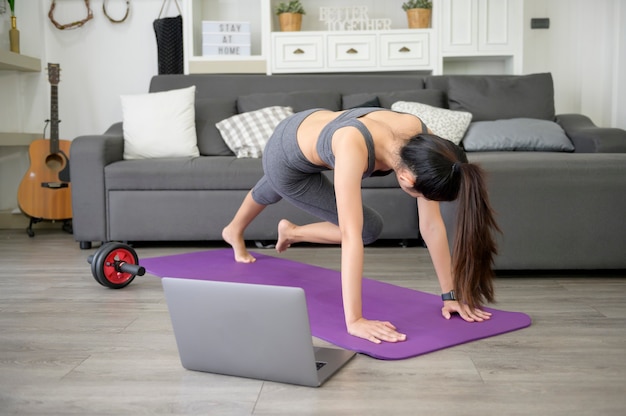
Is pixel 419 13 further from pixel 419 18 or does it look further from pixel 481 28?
pixel 481 28

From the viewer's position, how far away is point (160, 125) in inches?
156

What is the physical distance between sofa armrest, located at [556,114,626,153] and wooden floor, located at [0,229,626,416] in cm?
120

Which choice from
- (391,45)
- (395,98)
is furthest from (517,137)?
(391,45)

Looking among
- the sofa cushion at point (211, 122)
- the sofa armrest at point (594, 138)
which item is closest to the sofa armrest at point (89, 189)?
the sofa cushion at point (211, 122)

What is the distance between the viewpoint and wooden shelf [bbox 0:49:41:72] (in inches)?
170

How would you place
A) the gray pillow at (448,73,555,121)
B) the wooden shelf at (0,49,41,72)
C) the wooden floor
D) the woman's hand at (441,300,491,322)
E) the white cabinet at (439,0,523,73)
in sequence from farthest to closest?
1. the white cabinet at (439,0,523,73)
2. the wooden shelf at (0,49,41,72)
3. the gray pillow at (448,73,555,121)
4. the woman's hand at (441,300,491,322)
5. the wooden floor

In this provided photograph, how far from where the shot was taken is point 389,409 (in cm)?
145

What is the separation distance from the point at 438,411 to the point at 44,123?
14.0 feet

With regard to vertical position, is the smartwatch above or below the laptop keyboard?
above

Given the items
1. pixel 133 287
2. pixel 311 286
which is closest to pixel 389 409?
pixel 311 286

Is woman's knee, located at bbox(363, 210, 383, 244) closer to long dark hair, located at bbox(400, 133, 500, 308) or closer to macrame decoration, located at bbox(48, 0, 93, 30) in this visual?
long dark hair, located at bbox(400, 133, 500, 308)

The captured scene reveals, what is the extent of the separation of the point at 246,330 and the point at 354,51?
11.3ft

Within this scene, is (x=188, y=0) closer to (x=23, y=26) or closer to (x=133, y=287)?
(x=23, y=26)

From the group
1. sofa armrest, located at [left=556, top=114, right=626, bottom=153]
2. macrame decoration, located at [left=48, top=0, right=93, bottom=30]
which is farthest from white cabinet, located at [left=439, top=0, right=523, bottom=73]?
macrame decoration, located at [left=48, top=0, right=93, bottom=30]
